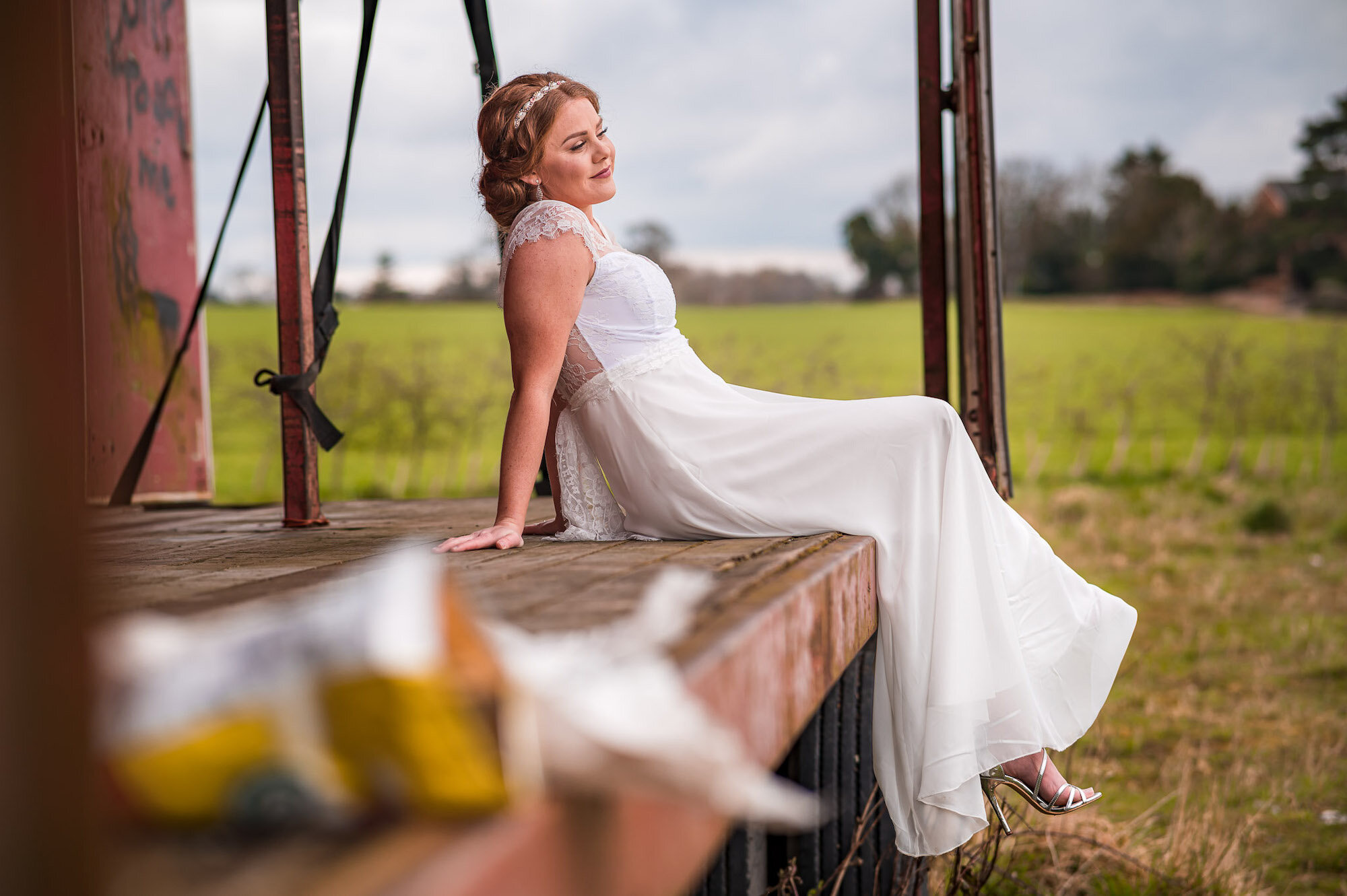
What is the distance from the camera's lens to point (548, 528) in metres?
2.45

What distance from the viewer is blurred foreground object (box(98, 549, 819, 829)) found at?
0.59 metres

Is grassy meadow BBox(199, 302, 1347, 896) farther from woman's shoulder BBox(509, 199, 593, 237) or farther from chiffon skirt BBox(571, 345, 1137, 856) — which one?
woman's shoulder BBox(509, 199, 593, 237)

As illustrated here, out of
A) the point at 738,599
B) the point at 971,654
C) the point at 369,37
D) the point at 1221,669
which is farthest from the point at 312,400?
the point at 1221,669

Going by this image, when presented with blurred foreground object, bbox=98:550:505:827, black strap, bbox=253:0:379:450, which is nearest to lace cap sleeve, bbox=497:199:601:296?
black strap, bbox=253:0:379:450

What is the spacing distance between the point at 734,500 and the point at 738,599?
1029 mm

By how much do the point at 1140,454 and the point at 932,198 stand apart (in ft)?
63.0

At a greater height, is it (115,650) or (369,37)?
(369,37)

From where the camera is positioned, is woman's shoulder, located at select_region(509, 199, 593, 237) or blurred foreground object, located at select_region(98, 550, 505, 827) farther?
woman's shoulder, located at select_region(509, 199, 593, 237)

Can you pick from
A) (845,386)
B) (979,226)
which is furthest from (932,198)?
(845,386)

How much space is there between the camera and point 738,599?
1236 millimetres

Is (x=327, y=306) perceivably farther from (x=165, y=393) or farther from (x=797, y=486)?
(x=797, y=486)

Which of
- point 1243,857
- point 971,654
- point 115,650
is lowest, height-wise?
point 1243,857

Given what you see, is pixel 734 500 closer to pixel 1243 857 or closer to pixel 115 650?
pixel 115 650

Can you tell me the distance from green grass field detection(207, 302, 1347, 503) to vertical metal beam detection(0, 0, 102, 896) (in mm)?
17393
